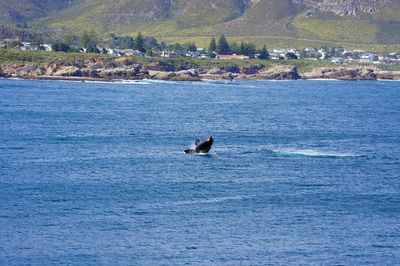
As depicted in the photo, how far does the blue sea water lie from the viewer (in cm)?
4284

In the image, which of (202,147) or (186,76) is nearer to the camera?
(202,147)

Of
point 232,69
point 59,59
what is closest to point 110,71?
point 59,59

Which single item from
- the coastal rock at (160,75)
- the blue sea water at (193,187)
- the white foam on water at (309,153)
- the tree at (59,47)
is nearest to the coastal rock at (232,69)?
the coastal rock at (160,75)

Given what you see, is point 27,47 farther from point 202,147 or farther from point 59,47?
point 202,147

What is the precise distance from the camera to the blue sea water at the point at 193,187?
42844mm

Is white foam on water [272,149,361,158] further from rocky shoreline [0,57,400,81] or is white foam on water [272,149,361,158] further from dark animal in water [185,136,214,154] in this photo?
rocky shoreline [0,57,400,81]

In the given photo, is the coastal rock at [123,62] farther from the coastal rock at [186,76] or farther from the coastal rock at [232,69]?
the coastal rock at [232,69]

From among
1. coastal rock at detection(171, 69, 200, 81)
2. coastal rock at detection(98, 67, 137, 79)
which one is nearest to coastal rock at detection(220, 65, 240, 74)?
coastal rock at detection(171, 69, 200, 81)

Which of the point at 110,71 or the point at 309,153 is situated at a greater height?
the point at 110,71

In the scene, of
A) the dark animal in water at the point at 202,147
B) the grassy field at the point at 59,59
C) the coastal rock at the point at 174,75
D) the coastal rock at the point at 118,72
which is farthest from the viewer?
the coastal rock at the point at 174,75

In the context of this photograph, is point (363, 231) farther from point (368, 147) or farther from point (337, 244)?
point (368, 147)

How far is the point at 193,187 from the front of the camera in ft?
185

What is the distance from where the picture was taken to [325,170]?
6350 centimetres

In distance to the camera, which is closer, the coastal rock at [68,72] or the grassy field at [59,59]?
the coastal rock at [68,72]
